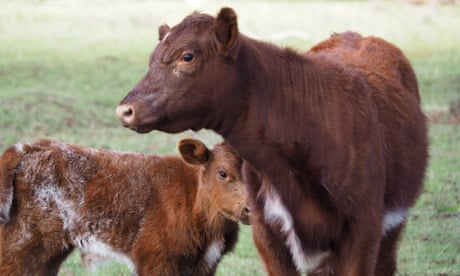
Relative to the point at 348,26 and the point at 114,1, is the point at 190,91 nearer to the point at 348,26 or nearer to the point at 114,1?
the point at 348,26

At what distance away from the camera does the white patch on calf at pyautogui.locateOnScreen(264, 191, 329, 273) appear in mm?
5613

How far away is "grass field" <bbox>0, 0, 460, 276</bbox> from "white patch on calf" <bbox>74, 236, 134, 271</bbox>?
42.4 inches

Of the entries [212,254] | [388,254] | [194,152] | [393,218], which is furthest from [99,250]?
[393,218]

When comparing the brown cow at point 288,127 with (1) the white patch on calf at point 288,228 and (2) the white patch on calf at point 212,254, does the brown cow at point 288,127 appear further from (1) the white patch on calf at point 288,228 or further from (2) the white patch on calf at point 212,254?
(2) the white patch on calf at point 212,254

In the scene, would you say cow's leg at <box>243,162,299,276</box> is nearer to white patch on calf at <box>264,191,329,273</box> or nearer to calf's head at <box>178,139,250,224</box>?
white patch on calf at <box>264,191,329,273</box>

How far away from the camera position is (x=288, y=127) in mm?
5477

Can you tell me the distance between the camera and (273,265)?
588 cm

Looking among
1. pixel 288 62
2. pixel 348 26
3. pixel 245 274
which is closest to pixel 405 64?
pixel 288 62

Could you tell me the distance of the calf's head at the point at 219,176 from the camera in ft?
25.8

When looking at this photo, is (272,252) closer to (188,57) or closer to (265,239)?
(265,239)

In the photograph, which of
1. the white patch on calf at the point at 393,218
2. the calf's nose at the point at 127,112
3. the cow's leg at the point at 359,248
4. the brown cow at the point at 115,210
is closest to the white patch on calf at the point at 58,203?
the brown cow at the point at 115,210

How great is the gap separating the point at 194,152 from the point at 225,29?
9.70 feet

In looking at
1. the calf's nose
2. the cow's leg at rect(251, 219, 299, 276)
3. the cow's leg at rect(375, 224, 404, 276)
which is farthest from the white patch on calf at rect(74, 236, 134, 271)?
the calf's nose

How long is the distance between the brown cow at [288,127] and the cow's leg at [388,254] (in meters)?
0.88
